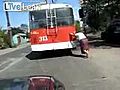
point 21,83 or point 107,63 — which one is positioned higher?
point 21,83

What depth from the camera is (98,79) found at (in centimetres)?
1384

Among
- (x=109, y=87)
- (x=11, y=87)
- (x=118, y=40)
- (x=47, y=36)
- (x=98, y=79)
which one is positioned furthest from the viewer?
(x=118, y=40)

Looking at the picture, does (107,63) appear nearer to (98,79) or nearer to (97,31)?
(98,79)

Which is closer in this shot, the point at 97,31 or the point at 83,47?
the point at 83,47

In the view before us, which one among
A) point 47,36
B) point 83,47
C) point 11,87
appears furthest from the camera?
point 47,36

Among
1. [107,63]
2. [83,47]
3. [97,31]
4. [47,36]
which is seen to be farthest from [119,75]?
[97,31]

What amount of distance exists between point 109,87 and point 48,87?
753 cm

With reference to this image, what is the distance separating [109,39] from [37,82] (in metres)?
27.2

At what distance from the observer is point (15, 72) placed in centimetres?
1756

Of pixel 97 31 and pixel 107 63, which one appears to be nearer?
pixel 107 63

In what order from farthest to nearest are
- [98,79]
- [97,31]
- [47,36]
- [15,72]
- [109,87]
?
[97,31], [47,36], [15,72], [98,79], [109,87]

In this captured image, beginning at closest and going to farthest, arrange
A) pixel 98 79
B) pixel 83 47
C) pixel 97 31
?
pixel 98 79 → pixel 83 47 → pixel 97 31

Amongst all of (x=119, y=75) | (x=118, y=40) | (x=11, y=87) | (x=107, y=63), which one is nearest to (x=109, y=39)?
(x=118, y=40)

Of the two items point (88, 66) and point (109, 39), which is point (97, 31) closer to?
point (109, 39)
